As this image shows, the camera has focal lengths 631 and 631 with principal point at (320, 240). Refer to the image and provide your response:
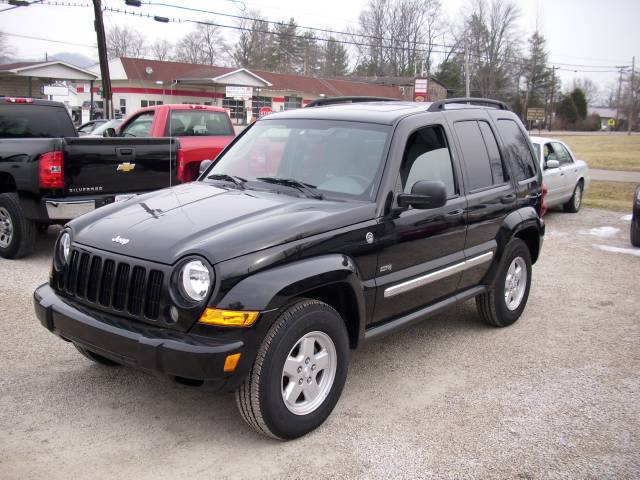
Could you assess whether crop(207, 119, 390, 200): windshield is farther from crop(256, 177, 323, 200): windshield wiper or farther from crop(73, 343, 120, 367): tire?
crop(73, 343, 120, 367): tire

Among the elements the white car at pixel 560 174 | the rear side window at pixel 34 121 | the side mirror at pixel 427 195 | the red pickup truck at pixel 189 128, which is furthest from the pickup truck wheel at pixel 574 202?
the side mirror at pixel 427 195

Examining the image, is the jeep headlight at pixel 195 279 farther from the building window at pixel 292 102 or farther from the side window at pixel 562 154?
the building window at pixel 292 102

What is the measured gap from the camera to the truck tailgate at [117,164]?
24.8ft

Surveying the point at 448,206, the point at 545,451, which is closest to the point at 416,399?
the point at 545,451

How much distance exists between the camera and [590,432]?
3.93 meters

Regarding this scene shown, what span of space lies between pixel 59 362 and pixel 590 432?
378 cm

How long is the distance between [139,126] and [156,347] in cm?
873

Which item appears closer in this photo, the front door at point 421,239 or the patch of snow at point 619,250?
the front door at point 421,239

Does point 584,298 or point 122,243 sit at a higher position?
point 122,243

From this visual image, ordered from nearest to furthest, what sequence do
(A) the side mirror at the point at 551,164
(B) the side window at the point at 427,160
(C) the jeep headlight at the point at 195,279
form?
(C) the jeep headlight at the point at 195,279
(B) the side window at the point at 427,160
(A) the side mirror at the point at 551,164

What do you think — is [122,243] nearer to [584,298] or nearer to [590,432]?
→ [590,432]

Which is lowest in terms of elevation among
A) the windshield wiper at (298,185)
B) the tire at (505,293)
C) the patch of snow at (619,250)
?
the patch of snow at (619,250)

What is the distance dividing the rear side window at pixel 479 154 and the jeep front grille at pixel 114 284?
2794 mm

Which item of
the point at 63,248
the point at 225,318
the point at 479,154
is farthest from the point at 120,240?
the point at 479,154
